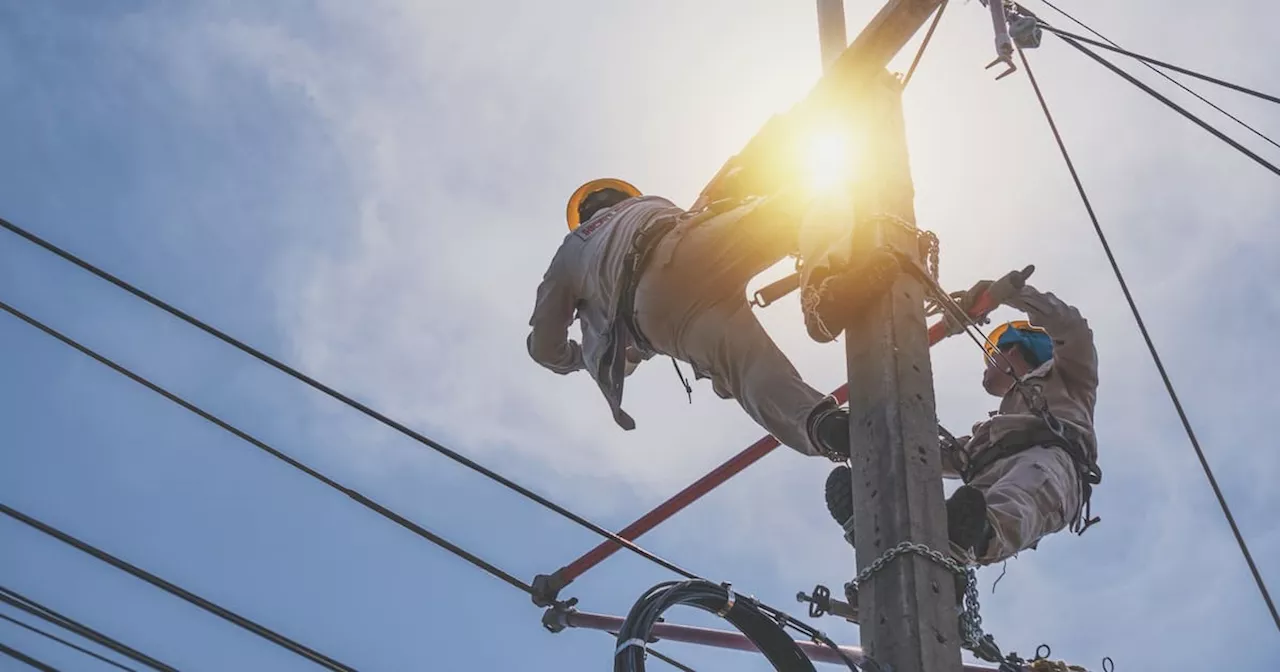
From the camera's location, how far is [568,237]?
213 inches

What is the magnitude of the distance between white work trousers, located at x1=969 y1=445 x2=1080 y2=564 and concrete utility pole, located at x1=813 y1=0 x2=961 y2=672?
538mm

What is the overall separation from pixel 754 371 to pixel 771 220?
705 millimetres

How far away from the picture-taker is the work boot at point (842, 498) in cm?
376

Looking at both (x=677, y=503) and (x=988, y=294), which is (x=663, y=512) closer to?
(x=677, y=503)

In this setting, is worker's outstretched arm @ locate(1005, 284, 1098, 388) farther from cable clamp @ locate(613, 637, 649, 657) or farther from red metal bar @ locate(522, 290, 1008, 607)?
cable clamp @ locate(613, 637, 649, 657)

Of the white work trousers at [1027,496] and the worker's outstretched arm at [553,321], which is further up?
the worker's outstretched arm at [553,321]

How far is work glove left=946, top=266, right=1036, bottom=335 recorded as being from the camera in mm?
4828

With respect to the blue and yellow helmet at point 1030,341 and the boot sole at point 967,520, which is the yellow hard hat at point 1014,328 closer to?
the blue and yellow helmet at point 1030,341

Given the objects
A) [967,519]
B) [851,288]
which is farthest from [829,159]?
[967,519]

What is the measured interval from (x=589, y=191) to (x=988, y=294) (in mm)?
2344

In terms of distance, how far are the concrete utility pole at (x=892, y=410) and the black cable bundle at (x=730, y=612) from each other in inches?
10.5

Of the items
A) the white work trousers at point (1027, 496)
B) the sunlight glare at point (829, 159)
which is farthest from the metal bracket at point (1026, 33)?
the white work trousers at point (1027, 496)

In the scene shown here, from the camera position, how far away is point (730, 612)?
3467 mm

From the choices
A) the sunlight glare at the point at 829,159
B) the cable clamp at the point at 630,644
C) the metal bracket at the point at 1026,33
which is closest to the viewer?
the cable clamp at the point at 630,644
